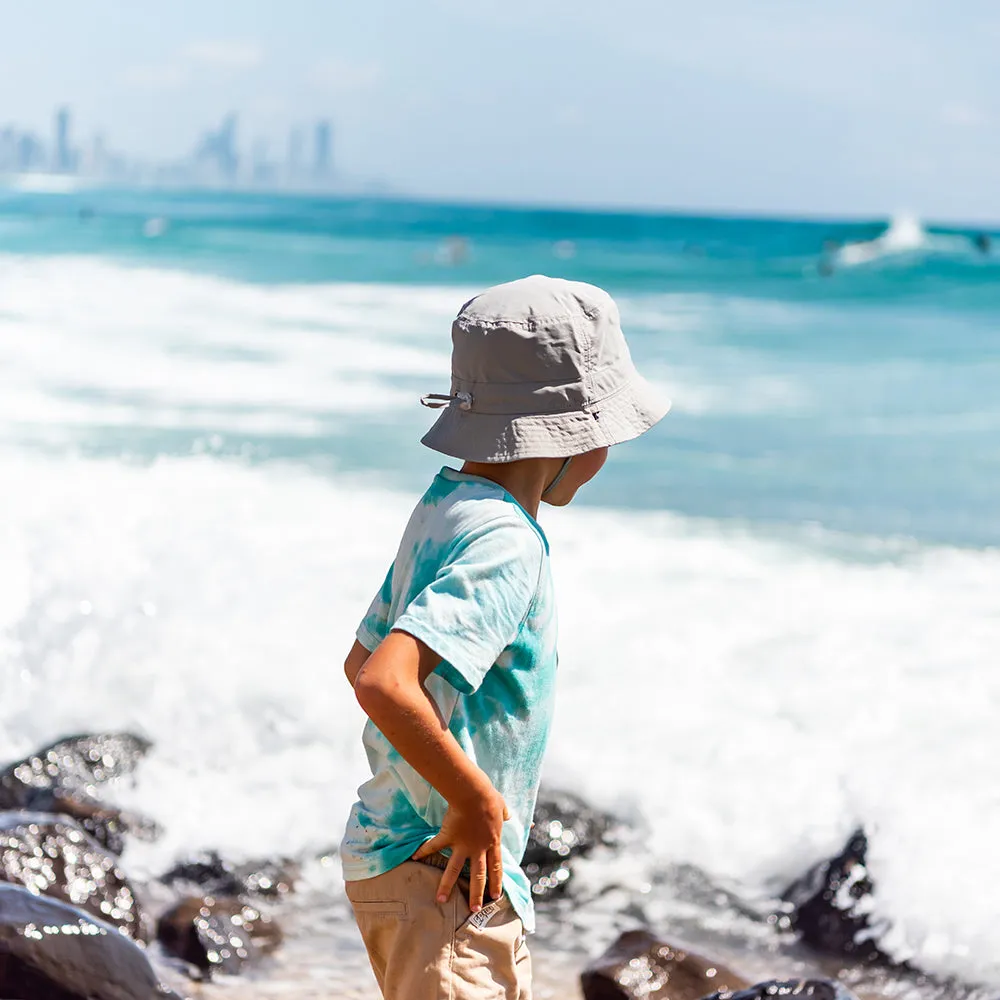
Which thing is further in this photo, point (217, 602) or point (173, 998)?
point (217, 602)

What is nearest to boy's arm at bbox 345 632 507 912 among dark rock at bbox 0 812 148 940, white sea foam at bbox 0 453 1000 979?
dark rock at bbox 0 812 148 940

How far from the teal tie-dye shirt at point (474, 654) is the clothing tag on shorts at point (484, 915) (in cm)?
3

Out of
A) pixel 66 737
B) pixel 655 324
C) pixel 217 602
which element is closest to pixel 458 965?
pixel 66 737

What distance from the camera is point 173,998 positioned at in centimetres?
320

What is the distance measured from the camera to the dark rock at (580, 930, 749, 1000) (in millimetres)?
3547

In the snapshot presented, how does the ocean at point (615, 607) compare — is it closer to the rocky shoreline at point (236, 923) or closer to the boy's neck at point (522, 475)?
the rocky shoreline at point (236, 923)

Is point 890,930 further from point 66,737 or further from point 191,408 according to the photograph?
point 191,408

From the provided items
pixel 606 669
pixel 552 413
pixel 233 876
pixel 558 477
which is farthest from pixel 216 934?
pixel 606 669

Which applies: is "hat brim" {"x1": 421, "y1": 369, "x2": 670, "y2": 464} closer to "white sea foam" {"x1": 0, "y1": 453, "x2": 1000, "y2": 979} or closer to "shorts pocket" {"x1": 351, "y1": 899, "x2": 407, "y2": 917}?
"shorts pocket" {"x1": 351, "y1": 899, "x2": 407, "y2": 917}

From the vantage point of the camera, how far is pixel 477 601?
1788 millimetres

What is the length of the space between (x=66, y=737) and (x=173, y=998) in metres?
2.29

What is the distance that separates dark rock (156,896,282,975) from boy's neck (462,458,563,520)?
2.28m

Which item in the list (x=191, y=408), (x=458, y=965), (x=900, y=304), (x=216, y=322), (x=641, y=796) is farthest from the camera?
(x=900, y=304)

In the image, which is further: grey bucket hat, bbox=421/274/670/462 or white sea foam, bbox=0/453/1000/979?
white sea foam, bbox=0/453/1000/979
